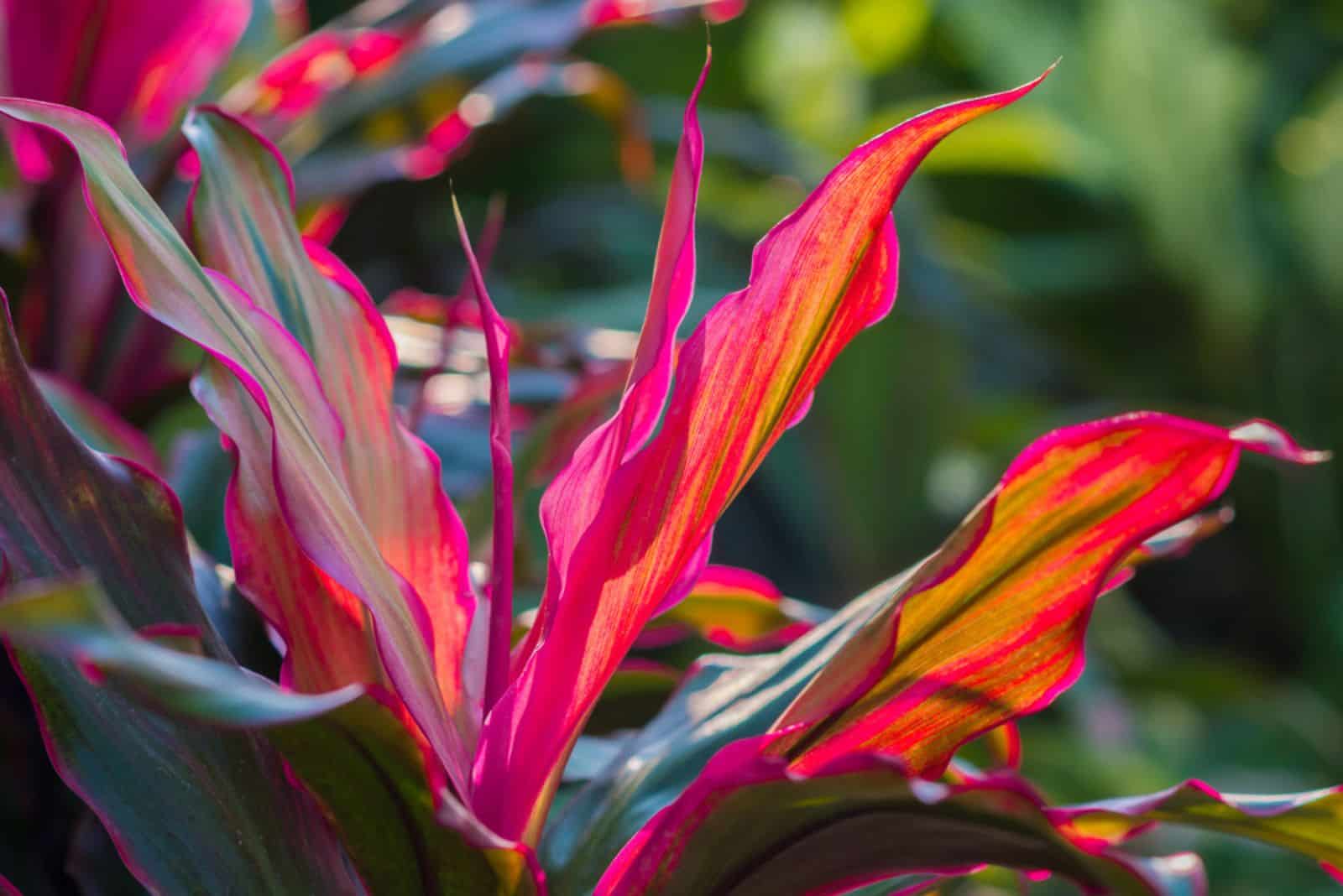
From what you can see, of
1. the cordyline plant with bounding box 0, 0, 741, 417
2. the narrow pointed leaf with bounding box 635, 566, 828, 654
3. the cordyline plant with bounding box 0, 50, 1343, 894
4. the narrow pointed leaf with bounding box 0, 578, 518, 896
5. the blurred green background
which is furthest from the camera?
the blurred green background

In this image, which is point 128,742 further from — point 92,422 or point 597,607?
point 92,422

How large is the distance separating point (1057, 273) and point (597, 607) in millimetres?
2364

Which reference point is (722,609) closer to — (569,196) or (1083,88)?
(569,196)

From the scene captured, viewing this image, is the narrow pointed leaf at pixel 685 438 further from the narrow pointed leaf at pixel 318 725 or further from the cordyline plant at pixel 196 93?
the cordyline plant at pixel 196 93

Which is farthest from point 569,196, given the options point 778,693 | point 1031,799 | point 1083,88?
point 1083,88

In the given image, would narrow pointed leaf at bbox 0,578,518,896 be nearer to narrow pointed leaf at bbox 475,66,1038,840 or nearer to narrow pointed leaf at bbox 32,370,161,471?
narrow pointed leaf at bbox 475,66,1038,840

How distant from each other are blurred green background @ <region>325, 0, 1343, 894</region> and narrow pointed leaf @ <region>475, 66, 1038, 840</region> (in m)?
0.59

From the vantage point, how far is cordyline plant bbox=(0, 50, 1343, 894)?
308 millimetres

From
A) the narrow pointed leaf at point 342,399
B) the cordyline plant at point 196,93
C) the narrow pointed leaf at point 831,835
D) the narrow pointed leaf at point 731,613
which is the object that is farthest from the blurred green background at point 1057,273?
the narrow pointed leaf at point 831,835

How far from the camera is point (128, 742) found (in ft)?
1.09

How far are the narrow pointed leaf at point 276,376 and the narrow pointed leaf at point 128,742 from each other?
0.12 feet

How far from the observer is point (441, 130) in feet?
2.61

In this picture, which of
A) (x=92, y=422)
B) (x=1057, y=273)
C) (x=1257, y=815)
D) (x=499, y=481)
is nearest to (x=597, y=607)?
(x=499, y=481)

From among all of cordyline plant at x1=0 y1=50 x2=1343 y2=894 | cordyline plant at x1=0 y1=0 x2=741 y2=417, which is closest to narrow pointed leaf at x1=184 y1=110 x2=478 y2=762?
cordyline plant at x1=0 y1=50 x2=1343 y2=894
